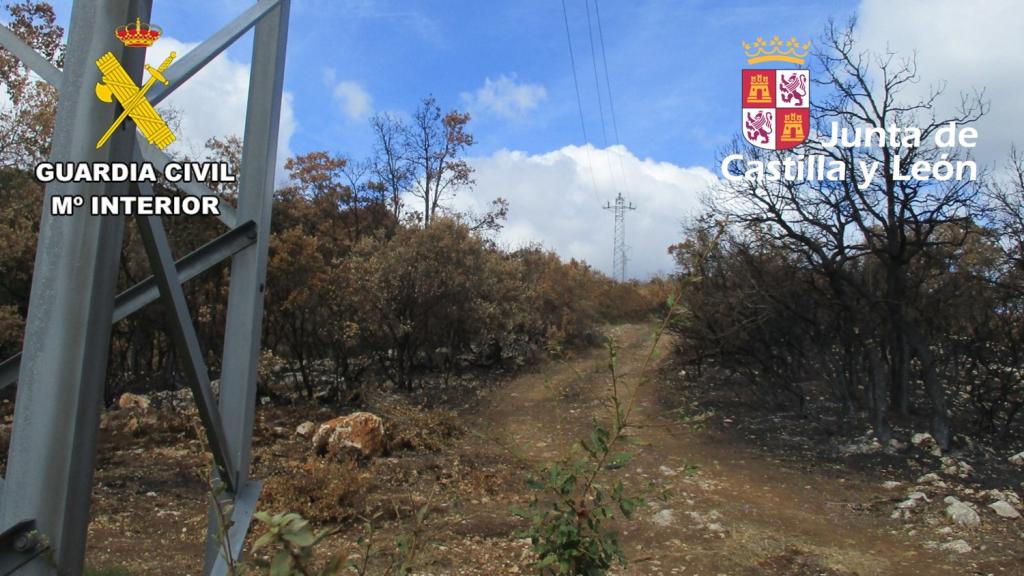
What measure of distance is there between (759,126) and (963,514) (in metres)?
5.01

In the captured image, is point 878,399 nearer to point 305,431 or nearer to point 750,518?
point 750,518

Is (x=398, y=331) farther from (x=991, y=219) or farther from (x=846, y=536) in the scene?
(x=991, y=219)

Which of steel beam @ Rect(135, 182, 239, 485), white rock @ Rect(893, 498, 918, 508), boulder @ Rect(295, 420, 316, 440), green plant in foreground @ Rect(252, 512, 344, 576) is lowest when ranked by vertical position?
white rock @ Rect(893, 498, 918, 508)

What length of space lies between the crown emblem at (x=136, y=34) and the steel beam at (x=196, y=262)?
47 centimetres

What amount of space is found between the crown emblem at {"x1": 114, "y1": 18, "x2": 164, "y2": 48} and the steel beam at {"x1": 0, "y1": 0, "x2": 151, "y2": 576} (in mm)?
100

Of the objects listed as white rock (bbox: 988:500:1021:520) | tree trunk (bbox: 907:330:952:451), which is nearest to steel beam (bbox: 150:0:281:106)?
white rock (bbox: 988:500:1021:520)

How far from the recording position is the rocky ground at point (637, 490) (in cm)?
487

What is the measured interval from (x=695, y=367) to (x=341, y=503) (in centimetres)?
1049

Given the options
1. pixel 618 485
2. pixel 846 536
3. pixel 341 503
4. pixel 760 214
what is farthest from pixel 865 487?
pixel 618 485

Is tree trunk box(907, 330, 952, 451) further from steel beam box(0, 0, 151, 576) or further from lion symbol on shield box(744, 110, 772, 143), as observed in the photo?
steel beam box(0, 0, 151, 576)

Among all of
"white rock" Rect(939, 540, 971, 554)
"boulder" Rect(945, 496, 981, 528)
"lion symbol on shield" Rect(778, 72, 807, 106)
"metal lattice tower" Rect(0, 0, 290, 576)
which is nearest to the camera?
"metal lattice tower" Rect(0, 0, 290, 576)

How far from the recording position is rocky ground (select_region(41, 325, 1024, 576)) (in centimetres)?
487

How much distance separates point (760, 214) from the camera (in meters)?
9.13

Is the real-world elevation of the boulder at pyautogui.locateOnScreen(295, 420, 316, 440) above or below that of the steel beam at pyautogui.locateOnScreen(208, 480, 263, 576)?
below
